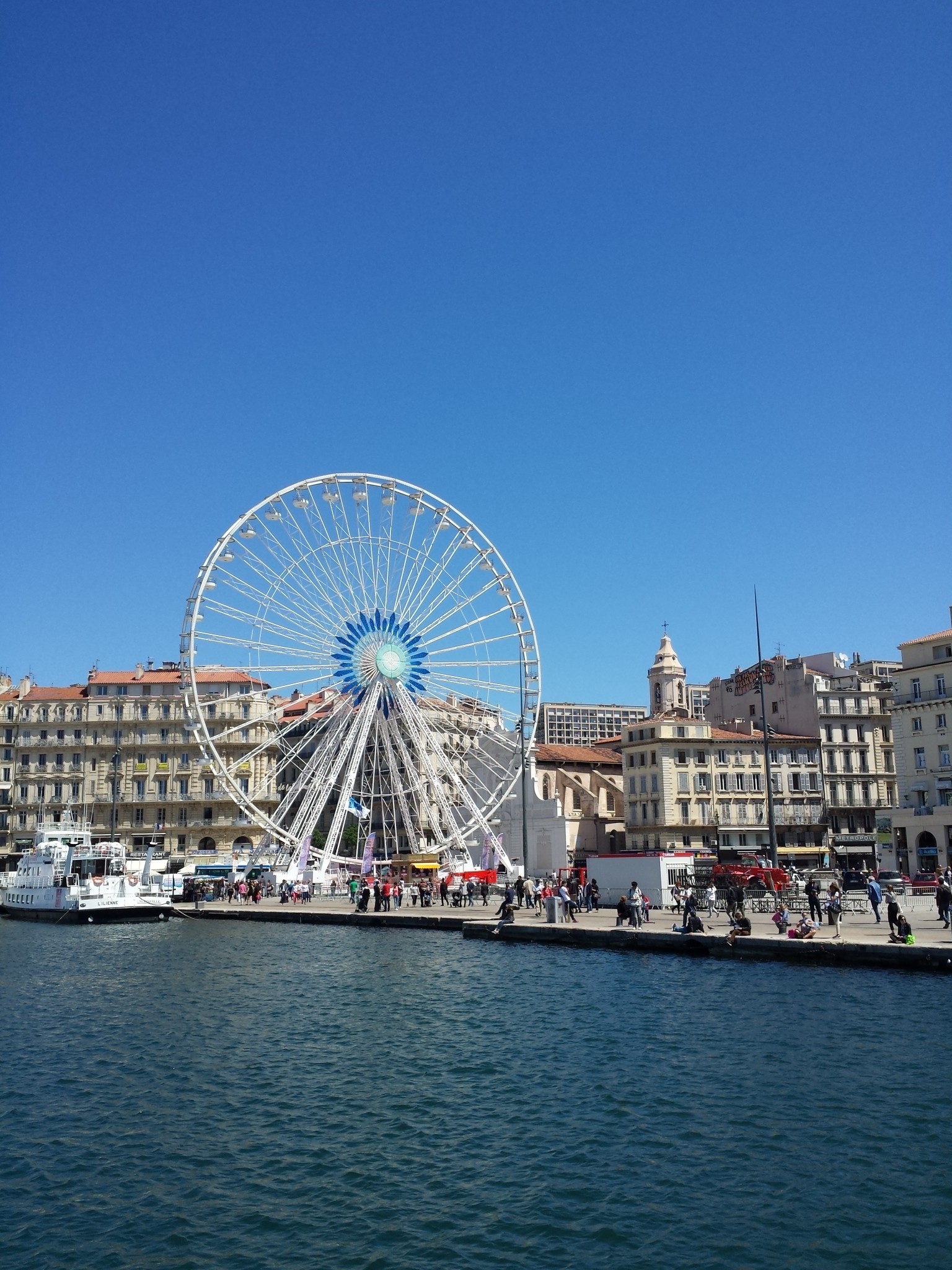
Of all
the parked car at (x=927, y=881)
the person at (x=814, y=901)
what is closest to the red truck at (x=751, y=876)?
the parked car at (x=927, y=881)

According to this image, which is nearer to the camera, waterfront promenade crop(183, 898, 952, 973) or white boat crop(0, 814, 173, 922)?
waterfront promenade crop(183, 898, 952, 973)

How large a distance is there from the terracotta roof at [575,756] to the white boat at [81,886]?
35188mm

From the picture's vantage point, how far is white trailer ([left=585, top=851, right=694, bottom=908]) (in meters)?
48.2

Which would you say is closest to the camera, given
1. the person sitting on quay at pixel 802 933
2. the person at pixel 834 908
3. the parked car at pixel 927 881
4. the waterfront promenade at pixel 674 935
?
the waterfront promenade at pixel 674 935

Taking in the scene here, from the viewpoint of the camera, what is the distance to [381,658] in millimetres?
65062

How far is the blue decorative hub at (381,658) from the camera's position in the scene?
64438mm

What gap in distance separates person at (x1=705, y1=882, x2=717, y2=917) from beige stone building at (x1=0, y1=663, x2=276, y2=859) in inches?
2199

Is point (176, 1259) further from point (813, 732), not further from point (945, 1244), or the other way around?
point (813, 732)

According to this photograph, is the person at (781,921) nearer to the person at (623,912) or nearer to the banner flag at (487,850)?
the person at (623,912)

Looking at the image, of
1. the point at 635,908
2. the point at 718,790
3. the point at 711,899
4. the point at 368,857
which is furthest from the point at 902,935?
the point at 718,790

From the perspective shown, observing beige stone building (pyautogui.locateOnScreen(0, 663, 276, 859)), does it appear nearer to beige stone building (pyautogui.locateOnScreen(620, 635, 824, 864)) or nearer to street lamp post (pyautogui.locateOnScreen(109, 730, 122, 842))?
street lamp post (pyautogui.locateOnScreen(109, 730, 122, 842))

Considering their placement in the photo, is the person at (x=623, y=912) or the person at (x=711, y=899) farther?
the person at (x=711, y=899)

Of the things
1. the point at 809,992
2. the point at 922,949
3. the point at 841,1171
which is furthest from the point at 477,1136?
the point at 922,949

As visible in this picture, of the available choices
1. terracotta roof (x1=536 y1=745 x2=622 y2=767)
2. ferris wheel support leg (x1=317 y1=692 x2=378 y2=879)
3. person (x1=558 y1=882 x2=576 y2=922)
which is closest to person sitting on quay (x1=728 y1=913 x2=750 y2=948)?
person (x1=558 y1=882 x2=576 y2=922)
